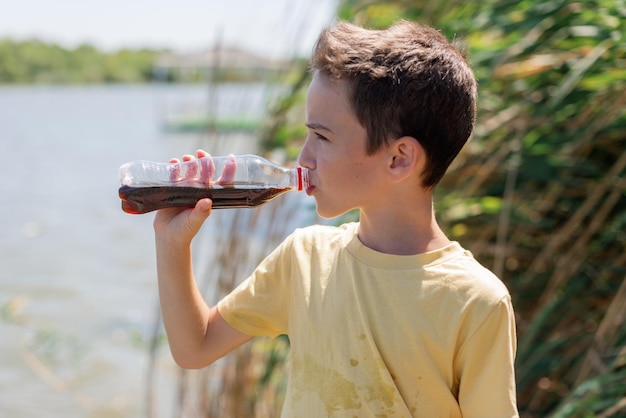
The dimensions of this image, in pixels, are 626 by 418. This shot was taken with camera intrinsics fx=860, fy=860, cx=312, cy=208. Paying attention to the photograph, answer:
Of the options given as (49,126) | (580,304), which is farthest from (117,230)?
(49,126)

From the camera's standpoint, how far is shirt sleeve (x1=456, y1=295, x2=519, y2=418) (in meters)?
1.36

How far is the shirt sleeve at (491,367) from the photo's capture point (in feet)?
4.47

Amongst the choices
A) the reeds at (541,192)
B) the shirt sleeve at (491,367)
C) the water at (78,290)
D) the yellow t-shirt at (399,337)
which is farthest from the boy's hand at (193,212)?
the water at (78,290)

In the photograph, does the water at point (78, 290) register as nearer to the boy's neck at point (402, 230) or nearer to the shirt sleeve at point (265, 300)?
the shirt sleeve at point (265, 300)

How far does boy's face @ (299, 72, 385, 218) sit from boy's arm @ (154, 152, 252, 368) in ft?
0.66

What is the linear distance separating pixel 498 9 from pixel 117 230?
8059 mm

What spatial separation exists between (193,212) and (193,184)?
0.18 ft

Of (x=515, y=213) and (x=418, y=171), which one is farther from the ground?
(x=418, y=171)

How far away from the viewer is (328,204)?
1.51 meters

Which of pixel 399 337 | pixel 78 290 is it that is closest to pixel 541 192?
pixel 399 337

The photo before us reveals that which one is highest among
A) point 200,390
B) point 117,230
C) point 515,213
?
point 515,213

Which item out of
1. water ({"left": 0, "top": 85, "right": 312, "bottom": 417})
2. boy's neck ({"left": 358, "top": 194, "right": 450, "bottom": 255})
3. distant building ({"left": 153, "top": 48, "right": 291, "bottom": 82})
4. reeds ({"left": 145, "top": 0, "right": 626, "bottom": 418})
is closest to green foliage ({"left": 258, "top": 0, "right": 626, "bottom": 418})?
reeds ({"left": 145, "top": 0, "right": 626, "bottom": 418})

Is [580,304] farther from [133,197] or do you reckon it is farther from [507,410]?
[133,197]

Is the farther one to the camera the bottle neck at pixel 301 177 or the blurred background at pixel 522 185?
the blurred background at pixel 522 185
